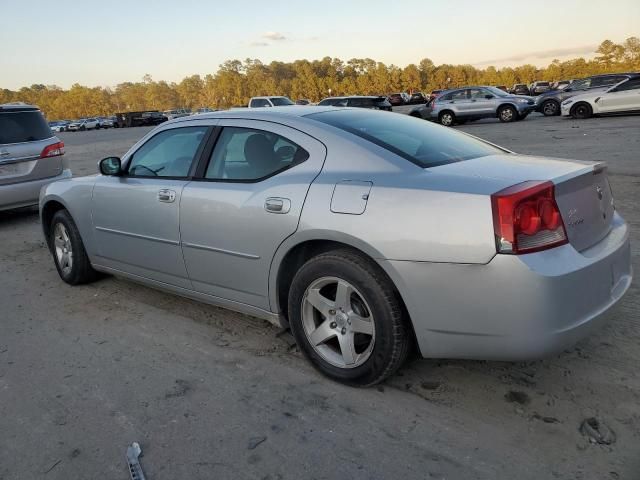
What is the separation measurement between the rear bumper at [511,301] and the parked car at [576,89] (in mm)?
20526

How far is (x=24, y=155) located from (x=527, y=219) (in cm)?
769

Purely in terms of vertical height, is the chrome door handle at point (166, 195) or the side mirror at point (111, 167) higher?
the side mirror at point (111, 167)

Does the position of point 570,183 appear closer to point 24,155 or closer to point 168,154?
point 168,154

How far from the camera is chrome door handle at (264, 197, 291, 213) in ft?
9.64

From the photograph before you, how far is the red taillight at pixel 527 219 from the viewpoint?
2.25 m

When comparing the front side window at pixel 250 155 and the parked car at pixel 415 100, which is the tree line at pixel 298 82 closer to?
the parked car at pixel 415 100

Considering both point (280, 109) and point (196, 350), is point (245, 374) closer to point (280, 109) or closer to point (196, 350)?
point (196, 350)

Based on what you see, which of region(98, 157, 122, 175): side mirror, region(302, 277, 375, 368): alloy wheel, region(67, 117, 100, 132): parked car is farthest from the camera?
region(67, 117, 100, 132): parked car

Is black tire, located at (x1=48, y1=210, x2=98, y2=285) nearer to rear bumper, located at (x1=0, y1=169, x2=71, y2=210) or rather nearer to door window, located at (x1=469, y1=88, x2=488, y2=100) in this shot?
rear bumper, located at (x1=0, y1=169, x2=71, y2=210)

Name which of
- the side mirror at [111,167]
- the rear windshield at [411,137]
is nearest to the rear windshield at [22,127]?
the side mirror at [111,167]

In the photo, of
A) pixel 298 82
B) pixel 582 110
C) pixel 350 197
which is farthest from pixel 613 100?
pixel 298 82

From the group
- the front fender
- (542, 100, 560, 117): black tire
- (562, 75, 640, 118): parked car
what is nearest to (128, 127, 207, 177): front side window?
the front fender

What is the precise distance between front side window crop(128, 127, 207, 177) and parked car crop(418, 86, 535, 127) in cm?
2068

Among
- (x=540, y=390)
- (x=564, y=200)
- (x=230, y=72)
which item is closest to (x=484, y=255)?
(x=564, y=200)
